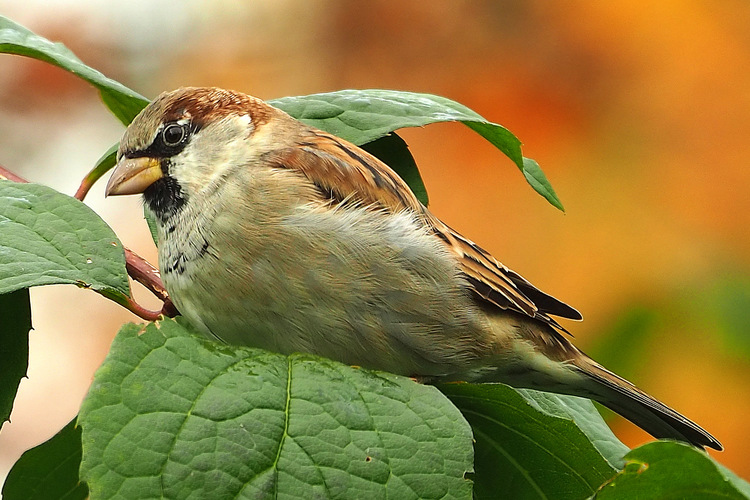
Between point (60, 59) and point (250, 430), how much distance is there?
33.2 inches

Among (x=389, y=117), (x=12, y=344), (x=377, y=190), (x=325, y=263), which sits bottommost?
(x=12, y=344)

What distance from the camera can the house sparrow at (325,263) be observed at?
1379 mm

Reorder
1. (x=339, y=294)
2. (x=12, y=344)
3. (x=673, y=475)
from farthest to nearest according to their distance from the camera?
(x=339, y=294)
(x=12, y=344)
(x=673, y=475)

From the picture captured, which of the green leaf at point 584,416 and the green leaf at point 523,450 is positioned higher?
the green leaf at point 523,450

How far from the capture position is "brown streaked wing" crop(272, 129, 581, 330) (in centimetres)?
157

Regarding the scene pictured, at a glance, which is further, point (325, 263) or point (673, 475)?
point (325, 263)

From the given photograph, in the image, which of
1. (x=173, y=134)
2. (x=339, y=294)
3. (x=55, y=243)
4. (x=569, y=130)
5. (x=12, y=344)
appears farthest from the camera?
(x=569, y=130)

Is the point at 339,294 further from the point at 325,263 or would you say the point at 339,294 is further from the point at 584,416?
the point at 584,416

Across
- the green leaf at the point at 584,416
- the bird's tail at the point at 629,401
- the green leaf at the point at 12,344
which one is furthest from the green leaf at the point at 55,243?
the bird's tail at the point at 629,401

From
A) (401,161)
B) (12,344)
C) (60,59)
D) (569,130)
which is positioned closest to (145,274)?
(12,344)

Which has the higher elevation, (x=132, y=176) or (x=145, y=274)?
(x=132, y=176)

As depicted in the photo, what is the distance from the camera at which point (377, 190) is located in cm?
158

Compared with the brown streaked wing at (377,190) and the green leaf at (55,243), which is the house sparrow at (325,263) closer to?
the brown streaked wing at (377,190)

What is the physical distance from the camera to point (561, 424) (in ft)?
3.68
